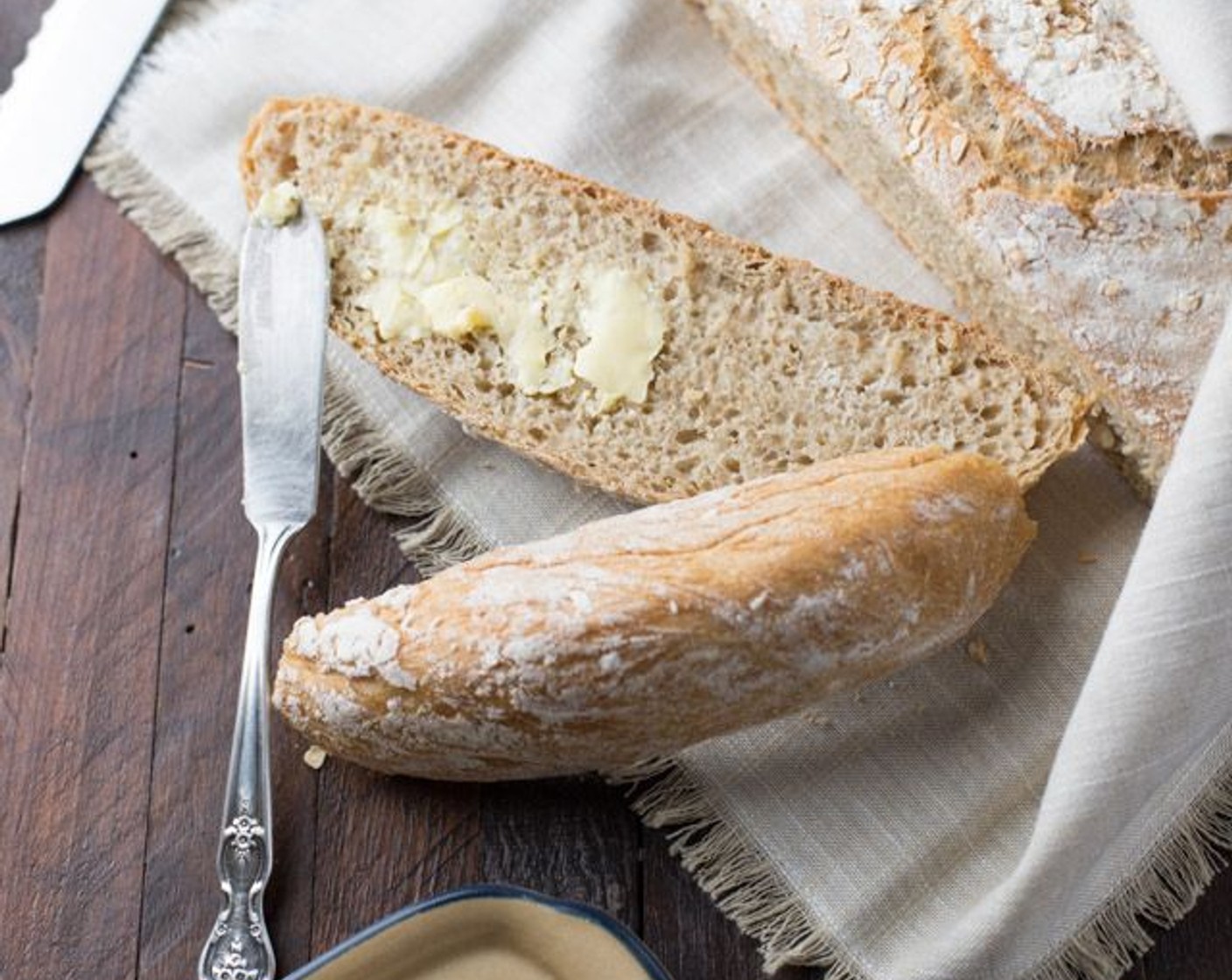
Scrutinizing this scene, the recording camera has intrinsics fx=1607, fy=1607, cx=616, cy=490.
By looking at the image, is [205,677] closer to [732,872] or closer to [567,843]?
[567,843]

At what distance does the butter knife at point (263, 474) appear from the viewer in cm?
269

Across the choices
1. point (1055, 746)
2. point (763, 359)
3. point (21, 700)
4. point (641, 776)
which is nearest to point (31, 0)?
point (21, 700)

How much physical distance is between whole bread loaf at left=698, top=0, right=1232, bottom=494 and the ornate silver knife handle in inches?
57.1

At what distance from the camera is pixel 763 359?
2.91 metres

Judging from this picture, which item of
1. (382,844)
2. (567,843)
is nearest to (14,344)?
(382,844)

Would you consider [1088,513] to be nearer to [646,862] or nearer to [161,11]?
[646,862]

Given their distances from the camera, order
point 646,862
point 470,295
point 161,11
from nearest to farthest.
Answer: point 646,862 → point 470,295 → point 161,11

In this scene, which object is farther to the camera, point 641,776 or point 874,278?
point 874,278

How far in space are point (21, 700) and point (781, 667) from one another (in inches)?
54.6

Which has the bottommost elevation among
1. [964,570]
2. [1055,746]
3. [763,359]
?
[1055,746]

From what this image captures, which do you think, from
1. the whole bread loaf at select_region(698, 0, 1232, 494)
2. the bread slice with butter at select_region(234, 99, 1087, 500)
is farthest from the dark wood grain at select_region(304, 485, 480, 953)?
the whole bread loaf at select_region(698, 0, 1232, 494)

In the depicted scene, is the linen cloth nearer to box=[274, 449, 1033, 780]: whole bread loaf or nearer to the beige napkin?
box=[274, 449, 1033, 780]: whole bread loaf

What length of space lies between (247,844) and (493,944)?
0.49 meters

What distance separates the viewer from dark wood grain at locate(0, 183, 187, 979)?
2.77m
